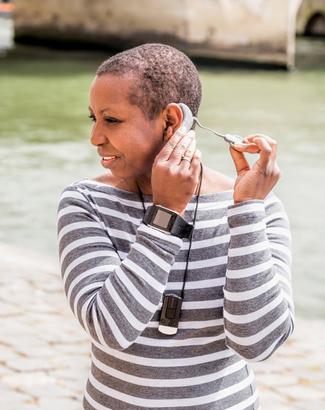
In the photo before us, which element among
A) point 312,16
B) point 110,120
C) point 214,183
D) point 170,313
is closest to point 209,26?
point 312,16

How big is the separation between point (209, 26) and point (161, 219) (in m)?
24.1

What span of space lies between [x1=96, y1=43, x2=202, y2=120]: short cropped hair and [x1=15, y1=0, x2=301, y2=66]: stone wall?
22.5 meters

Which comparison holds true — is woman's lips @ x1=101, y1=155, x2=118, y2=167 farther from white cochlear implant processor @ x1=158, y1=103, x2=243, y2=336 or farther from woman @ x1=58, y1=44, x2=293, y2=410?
white cochlear implant processor @ x1=158, y1=103, x2=243, y2=336


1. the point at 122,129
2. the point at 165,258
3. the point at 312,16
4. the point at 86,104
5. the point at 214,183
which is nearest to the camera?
the point at 165,258

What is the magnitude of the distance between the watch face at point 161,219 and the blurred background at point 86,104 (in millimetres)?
2417

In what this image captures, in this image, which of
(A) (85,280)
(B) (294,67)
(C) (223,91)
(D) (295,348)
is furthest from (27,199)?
(B) (294,67)

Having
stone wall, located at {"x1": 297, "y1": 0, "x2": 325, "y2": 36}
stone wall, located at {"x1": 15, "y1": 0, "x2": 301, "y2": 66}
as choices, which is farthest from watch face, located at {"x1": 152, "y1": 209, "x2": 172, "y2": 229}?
stone wall, located at {"x1": 297, "y1": 0, "x2": 325, "y2": 36}

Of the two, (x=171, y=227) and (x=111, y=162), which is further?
(x=111, y=162)

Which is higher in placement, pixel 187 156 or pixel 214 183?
pixel 187 156

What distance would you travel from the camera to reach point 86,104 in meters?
16.8

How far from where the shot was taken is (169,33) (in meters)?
26.1

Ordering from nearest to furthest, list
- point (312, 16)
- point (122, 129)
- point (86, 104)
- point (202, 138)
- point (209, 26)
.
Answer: point (122, 129)
point (202, 138)
point (86, 104)
point (209, 26)
point (312, 16)

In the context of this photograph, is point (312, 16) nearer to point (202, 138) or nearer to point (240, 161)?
point (202, 138)

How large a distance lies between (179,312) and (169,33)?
24502 mm
